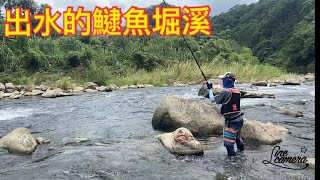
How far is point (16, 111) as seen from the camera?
13.7m

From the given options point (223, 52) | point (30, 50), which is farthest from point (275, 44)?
point (30, 50)

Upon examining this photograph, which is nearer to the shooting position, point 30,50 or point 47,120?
point 47,120

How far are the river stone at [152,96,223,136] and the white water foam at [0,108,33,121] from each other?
6601 millimetres

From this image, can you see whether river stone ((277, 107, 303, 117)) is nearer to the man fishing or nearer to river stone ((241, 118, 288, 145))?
river stone ((241, 118, 288, 145))

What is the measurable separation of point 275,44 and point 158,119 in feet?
215

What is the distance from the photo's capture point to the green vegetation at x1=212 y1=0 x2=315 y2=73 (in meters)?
58.5

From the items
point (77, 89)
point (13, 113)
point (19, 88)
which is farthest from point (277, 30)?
point (13, 113)

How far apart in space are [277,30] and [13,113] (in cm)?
6944

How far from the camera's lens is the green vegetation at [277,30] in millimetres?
58500

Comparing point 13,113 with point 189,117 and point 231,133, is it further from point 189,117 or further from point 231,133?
point 231,133

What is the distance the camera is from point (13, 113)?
13.2m

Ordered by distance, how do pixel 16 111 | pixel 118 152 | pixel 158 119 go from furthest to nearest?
pixel 16 111
pixel 158 119
pixel 118 152

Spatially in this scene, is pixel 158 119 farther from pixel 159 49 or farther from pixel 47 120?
pixel 159 49

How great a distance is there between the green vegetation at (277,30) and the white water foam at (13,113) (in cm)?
4804
